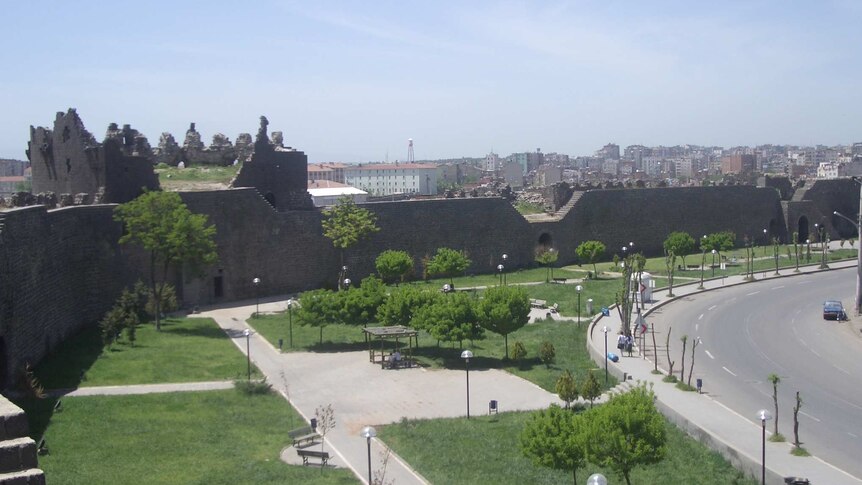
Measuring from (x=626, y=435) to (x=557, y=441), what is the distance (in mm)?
912

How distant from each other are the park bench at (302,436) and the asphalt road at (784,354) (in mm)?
7873

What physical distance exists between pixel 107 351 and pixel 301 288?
1169 centimetres

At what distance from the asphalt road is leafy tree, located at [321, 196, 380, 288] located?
435 inches

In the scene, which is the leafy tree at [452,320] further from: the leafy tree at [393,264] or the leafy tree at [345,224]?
the leafy tree at [345,224]

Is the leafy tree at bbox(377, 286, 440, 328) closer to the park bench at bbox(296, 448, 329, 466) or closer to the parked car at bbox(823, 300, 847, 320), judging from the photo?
the park bench at bbox(296, 448, 329, 466)

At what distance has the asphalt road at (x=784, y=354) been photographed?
16281 millimetres

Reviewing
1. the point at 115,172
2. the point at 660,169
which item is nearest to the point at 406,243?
the point at 115,172

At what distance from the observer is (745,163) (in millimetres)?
146375

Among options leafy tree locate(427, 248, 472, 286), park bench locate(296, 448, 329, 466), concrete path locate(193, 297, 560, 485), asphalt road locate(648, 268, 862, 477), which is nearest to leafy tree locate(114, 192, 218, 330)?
concrete path locate(193, 297, 560, 485)

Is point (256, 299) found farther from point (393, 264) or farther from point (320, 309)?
point (320, 309)

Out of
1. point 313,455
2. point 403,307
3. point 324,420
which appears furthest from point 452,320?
point 313,455

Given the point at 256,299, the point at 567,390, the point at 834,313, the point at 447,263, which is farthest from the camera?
the point at 447,263

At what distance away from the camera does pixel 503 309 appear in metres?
22.2

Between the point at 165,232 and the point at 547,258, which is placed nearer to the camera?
the point at 165,232
